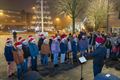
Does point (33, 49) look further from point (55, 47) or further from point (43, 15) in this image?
point (43, 15)

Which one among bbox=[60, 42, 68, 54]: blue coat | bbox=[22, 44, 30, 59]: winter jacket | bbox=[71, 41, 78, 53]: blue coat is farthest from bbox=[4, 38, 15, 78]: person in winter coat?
bbox=[71, 41, 78, 53]: blue coat

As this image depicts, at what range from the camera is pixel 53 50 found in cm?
1847

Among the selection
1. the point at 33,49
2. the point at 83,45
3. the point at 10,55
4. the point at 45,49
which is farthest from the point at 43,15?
the point at 10,55

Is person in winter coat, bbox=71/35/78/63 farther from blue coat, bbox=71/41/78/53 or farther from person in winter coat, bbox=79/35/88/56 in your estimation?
person in winter coat, bbox=79/35/88/56

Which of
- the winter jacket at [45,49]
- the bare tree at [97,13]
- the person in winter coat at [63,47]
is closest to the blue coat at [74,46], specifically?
the person in winter coat at [63,47]

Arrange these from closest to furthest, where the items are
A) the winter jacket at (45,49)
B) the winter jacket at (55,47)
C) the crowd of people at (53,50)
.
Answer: the crowd of people at (53,50) < the winter jacket at (45,49) < the winter jacket at (55,47)

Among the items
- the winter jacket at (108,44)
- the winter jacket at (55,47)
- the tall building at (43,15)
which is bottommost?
the winter jacket at (108,44)

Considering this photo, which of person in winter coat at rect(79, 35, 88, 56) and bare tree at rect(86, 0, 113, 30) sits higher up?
bare tree at rect(86, 0, 113, 30)

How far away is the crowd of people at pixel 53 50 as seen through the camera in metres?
13.6

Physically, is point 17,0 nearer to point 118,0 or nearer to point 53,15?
point 53,15

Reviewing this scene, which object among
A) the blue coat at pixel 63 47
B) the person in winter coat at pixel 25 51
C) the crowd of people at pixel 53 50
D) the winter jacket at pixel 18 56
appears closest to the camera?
the crowd of people at pixel 53 50

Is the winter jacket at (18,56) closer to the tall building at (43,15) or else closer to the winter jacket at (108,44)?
the winter jacket at (108,44)

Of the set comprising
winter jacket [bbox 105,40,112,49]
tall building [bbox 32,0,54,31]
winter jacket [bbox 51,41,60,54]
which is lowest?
winter jacket [bbox 105,40,112,49]

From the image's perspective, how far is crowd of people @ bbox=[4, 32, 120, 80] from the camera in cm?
1356
